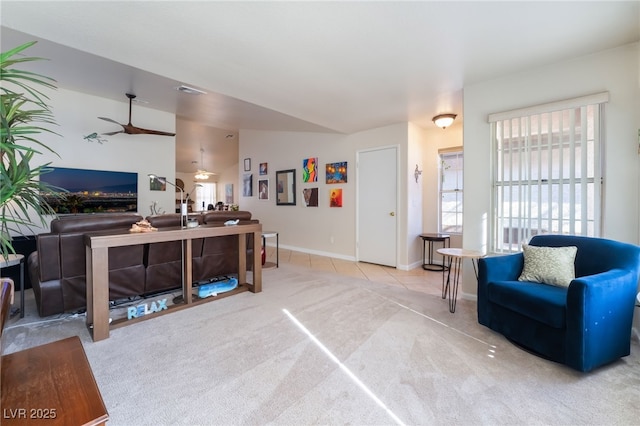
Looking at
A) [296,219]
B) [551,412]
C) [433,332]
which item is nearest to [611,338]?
[551,412]

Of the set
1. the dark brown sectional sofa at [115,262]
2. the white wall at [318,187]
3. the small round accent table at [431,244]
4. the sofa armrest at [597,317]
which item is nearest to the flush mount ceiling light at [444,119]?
the white wall at [318,187]

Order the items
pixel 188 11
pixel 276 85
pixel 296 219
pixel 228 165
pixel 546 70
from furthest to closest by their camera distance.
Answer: pixel 228 165
pixel 296 219
pixel 276 85
pixel 546 70
pixel 188 11

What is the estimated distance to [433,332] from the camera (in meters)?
2.40

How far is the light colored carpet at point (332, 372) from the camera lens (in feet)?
4.89

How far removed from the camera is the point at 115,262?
2.81 metres

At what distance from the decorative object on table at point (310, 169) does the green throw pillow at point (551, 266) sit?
4054mm

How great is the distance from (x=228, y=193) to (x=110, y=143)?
21.3 ft

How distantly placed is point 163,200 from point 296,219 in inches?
103

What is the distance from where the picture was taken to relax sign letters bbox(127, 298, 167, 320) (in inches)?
102

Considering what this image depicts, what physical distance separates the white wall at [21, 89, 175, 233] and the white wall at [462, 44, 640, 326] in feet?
15.5

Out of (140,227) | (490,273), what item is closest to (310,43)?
(140,227)

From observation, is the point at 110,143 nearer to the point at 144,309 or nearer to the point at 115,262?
the point at 115,262

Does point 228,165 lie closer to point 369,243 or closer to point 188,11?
point 369,243

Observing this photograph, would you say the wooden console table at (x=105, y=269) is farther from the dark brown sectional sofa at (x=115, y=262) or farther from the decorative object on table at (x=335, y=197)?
the decorative object on table at (x=335, y=197)
